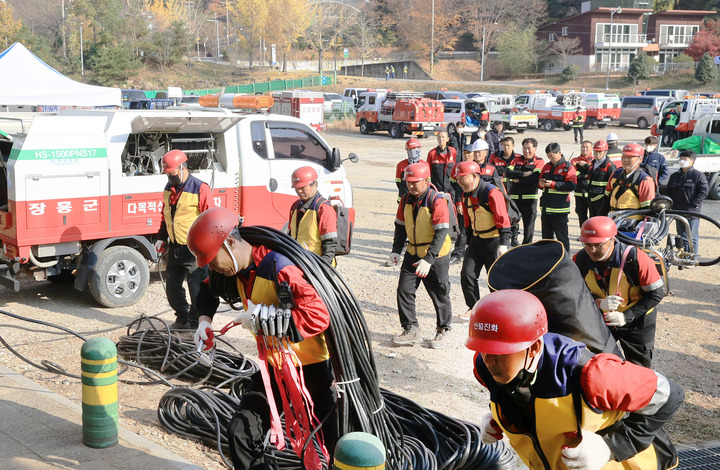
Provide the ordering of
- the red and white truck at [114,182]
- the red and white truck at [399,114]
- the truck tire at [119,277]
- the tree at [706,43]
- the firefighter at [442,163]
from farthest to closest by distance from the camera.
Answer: the tree at [706,43] < the red and white truck at [399,114] < the firefighter at [442,163] < the truck tire at [119,277] < the red and white truck at [114,182]

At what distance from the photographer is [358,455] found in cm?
328

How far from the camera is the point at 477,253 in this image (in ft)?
28.0

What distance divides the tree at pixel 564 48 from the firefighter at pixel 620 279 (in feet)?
233

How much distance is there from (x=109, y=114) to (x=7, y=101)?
654 cm

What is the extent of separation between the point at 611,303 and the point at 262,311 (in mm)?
2889

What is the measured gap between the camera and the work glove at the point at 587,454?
2.59 meters

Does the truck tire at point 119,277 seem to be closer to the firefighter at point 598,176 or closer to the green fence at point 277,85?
the firefighter at point 598,176

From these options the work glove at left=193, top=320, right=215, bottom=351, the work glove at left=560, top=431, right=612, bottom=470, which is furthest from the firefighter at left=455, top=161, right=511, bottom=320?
the work glove at left=560, top=431, right=612, bottom=470

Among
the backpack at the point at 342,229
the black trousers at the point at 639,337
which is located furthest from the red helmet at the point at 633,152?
the backpack at the point at 342,229

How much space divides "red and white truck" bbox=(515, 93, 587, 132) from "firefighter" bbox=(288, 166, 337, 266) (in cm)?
3496

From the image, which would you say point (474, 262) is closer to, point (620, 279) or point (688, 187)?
point (620, 279)

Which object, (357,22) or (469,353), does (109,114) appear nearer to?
(469,353)

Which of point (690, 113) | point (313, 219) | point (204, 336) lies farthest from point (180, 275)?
point (690, 113)

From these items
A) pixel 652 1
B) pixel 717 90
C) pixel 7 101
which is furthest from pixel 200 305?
pixel 652 1
